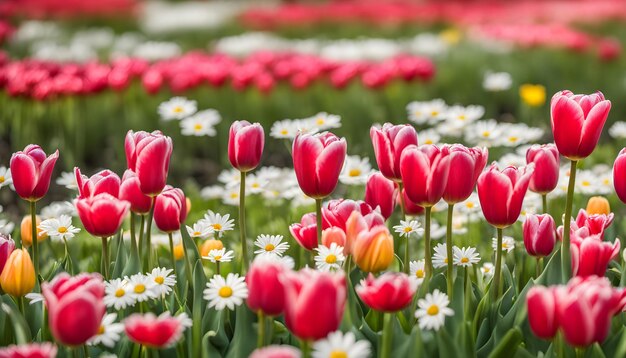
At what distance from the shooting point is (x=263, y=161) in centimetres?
505

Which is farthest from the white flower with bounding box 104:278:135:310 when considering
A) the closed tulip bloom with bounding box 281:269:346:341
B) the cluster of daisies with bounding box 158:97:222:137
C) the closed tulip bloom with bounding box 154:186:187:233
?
the cluster of daisies with bounding box 158:97:222:137

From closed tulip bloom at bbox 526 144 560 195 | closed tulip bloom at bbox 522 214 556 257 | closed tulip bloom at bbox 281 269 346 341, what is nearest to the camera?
closed tulip bloom at bbox 281 269 346 341

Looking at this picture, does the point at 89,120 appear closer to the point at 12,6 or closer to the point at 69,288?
the point at 69,288

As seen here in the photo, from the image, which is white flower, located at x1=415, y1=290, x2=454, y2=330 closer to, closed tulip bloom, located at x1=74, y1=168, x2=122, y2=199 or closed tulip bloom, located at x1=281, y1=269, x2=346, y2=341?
closed tulip bloom, located at x1=281, y1=269, x2=346, y2=341

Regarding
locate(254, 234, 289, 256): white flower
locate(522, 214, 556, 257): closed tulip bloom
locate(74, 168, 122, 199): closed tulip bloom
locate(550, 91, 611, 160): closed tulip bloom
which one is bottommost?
locate(254, 234, 289, 256): white flower

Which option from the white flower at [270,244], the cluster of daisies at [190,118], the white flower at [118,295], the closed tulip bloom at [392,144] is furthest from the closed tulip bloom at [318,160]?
the cluster of daisies at [190,118]

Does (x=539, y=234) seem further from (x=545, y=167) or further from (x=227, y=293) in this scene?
(x=227, y=293)

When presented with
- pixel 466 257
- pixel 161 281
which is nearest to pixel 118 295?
pixel 161 281

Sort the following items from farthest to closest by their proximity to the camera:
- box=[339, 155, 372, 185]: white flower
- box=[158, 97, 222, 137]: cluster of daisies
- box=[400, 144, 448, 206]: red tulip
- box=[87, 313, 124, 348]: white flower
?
1. box=[158, 97, 222, 137]: cluster of daisies
2. box=[339, 155, 372, 185]: white flower
3. box=[400, 144, 448, 206]: red tulip
4. box=[87, 313, 124, 348]: white flower

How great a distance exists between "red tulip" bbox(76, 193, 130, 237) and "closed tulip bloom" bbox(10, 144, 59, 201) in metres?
0.22

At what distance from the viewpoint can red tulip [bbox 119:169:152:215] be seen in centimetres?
176

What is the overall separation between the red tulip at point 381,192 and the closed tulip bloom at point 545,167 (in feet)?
1.17

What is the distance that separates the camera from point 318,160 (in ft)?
5.53

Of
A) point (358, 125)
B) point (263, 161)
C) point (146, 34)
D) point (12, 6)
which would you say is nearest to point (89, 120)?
point (263, 161)
